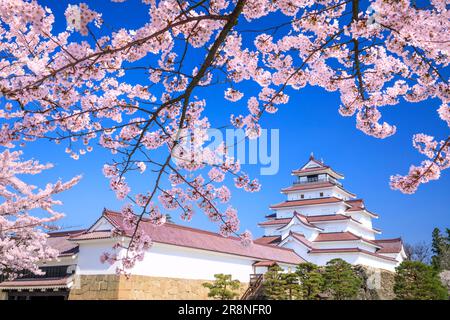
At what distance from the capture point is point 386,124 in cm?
579

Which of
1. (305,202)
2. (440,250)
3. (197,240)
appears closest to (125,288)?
(197,240)

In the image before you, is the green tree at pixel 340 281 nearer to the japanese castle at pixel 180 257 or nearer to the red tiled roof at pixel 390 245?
the japanese castle at pixel 180 257

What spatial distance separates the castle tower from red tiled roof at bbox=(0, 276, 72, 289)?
55.0 ft

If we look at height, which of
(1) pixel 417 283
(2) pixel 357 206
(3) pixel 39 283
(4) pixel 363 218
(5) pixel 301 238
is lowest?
(3) pixel 39 283

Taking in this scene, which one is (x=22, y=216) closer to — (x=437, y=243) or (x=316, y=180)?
(x=316, y=180)

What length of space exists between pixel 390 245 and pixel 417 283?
15927 millimetres

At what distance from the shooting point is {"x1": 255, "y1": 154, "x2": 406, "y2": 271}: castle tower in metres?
26.7

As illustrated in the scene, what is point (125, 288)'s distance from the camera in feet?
45.0

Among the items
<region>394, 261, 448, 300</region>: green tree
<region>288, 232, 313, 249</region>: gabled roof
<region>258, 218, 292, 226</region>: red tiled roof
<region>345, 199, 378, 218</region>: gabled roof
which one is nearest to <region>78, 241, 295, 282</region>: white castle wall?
<region>394, 261, 448, 300</region>: green tree

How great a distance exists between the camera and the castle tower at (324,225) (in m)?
26.7

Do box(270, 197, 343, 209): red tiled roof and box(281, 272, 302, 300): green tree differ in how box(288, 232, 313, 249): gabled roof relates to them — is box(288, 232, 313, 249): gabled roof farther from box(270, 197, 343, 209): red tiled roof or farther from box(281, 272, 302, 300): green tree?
box(281, 272, 302, 300): green tree
